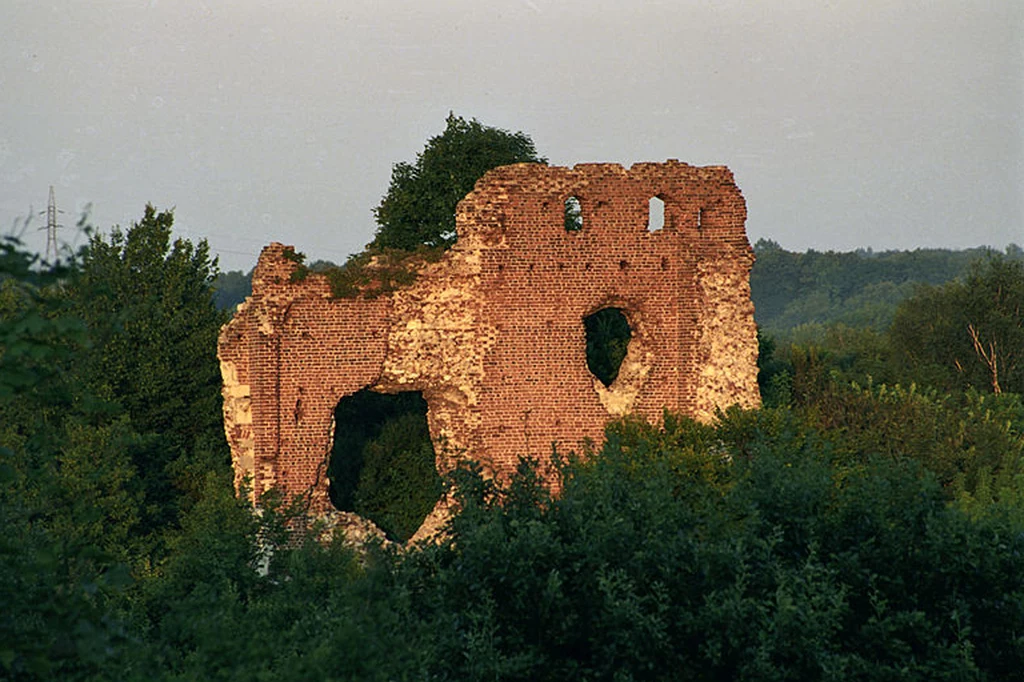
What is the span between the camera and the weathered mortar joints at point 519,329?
16.7 metres

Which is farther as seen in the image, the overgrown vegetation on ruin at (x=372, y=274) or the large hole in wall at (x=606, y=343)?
the large hole in wall at (x=606, y=343)

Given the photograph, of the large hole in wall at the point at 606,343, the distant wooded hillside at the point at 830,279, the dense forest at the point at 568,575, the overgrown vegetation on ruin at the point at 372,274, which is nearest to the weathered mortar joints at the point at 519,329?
the overgrown vegetation on ruin at the point at 372,274

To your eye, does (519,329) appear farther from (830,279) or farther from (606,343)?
(830,279)

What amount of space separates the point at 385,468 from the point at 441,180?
15.6 ft

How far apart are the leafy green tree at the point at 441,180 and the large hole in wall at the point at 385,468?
2.69 m

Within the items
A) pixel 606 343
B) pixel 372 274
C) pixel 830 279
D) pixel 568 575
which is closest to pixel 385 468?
pixel 606 343

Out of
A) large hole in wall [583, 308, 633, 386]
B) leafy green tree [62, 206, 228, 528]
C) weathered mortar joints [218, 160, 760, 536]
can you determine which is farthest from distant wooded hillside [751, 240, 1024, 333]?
weathered mortar joints [218, 160, 760, 536]

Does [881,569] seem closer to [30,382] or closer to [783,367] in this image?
[30,382]

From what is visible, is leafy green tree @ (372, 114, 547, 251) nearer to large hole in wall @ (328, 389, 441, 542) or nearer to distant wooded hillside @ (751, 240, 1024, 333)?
large hole in wall @ (328, 389, 441, 542)

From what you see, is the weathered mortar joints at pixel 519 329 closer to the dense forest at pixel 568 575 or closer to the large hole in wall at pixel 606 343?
the dense forest at pixel 568 575

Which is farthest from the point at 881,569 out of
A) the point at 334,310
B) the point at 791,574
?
the point at 334,310

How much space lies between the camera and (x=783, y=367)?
23609 millimetres

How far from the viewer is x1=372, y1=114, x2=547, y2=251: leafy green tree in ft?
75.5

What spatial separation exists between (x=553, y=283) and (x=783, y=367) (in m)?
7.71
